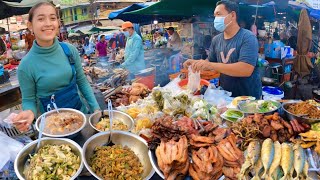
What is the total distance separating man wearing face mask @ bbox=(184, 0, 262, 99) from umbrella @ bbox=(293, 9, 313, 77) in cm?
439

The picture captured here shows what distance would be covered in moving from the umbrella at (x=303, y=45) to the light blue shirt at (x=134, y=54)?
4.40 metres

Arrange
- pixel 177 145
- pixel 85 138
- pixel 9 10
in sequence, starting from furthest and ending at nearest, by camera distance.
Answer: pixel 9 10
pixel 85 138
pixel 177 145

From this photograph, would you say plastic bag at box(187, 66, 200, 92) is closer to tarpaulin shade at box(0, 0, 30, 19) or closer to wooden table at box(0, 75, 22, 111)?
wooden table at box(0, 75, 22, 111)

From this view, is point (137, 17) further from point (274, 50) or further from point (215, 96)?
point (215, 96)

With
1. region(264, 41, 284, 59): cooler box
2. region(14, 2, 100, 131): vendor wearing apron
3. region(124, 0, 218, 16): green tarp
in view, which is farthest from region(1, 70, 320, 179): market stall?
region(264, 41, 284, 59): cooler box

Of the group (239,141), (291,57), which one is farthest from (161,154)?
(291,57)

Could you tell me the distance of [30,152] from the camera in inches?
75.8

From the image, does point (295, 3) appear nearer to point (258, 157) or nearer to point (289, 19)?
point (289, 19)

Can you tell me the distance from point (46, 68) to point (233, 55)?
2316 millimetres

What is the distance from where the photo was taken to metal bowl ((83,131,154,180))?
6.10 ft

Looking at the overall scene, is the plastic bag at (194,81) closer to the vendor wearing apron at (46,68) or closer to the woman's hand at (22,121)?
the vendor wearing apron at (46,68)

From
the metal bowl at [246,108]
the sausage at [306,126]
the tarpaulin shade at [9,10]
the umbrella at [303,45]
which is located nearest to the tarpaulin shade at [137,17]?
the tarpaulin shade at [9,10]

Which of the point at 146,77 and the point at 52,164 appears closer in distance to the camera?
the point at 52,164

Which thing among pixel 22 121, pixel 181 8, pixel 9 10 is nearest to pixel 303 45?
pixel 181 8
